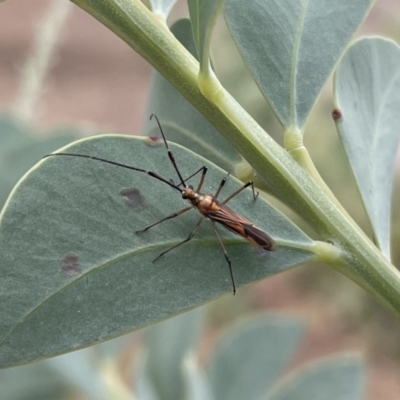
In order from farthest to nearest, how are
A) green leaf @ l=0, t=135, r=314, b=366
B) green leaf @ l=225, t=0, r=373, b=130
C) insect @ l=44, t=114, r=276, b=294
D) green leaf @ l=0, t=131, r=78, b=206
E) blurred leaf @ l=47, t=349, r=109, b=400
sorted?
blurred leaf @ l=47, t=349, r=109, b=400 → green leaf @ l=0, t=131, r=78, b=206 → green leaf @ l=225, t=0, r=373, b=130 → insect @ l=44, t=114, r=276, b=294 → green leaf @ l=0, t=135, r=314, b=366

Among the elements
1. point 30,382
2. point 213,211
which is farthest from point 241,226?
point 30,382

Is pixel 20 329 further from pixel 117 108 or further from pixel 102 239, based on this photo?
pixel 117 108

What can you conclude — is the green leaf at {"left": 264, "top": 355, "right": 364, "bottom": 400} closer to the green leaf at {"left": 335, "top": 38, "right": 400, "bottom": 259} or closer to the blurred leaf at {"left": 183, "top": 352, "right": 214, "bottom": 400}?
the blurred leaf at {"left": 183, "top": 352, "right": 214, "bottom": 400}

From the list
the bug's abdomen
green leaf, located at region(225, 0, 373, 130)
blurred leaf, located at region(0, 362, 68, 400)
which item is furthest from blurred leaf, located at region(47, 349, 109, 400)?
green leaf, located at region(225, 0, 373, 130)

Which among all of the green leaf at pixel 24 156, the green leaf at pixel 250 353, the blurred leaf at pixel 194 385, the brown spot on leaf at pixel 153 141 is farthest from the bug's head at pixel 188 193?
the green leaf at pixel 250 353

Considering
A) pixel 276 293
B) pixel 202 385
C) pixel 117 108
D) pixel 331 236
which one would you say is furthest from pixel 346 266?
pixel 117 108

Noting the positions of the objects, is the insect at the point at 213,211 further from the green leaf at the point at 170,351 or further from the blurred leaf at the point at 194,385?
the green leaf at the point at 170,351
